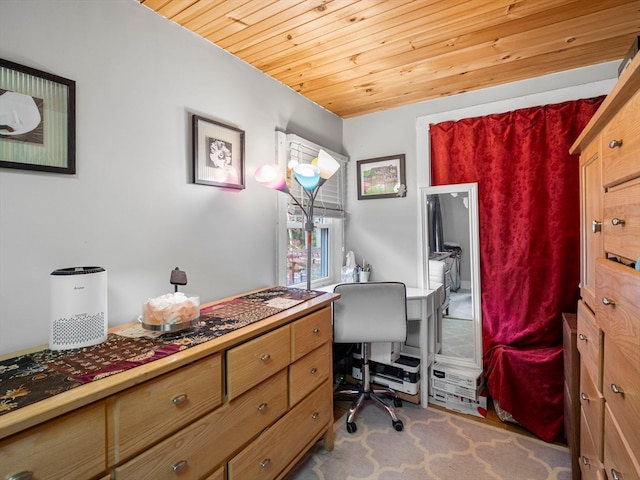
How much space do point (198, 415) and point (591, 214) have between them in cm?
179

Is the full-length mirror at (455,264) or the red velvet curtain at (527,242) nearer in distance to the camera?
the red velvet curtain at (527,242)

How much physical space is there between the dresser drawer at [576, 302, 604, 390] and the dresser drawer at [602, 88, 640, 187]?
53 centimetres

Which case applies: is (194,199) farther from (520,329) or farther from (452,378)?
(520,329)

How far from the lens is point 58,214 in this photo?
121 centimetres

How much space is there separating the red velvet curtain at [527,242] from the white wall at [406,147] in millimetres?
131

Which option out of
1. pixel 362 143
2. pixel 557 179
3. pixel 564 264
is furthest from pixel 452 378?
pixel 362 143

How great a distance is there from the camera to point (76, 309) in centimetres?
110

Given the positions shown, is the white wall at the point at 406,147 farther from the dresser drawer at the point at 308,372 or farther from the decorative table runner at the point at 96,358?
the decorative table runner at the point at 96,358

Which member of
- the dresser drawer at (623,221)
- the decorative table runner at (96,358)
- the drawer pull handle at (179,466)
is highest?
the dresser drawer at (623,221)

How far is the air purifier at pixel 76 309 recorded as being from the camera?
108 cm

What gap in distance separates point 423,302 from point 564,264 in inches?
37.0

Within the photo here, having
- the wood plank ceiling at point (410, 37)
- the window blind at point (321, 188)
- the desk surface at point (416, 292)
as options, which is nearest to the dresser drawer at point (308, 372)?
the desk surface at point (416, 292)

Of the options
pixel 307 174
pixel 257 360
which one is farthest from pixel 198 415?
pixel 307 174

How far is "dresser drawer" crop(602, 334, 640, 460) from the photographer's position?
2.61 feet
